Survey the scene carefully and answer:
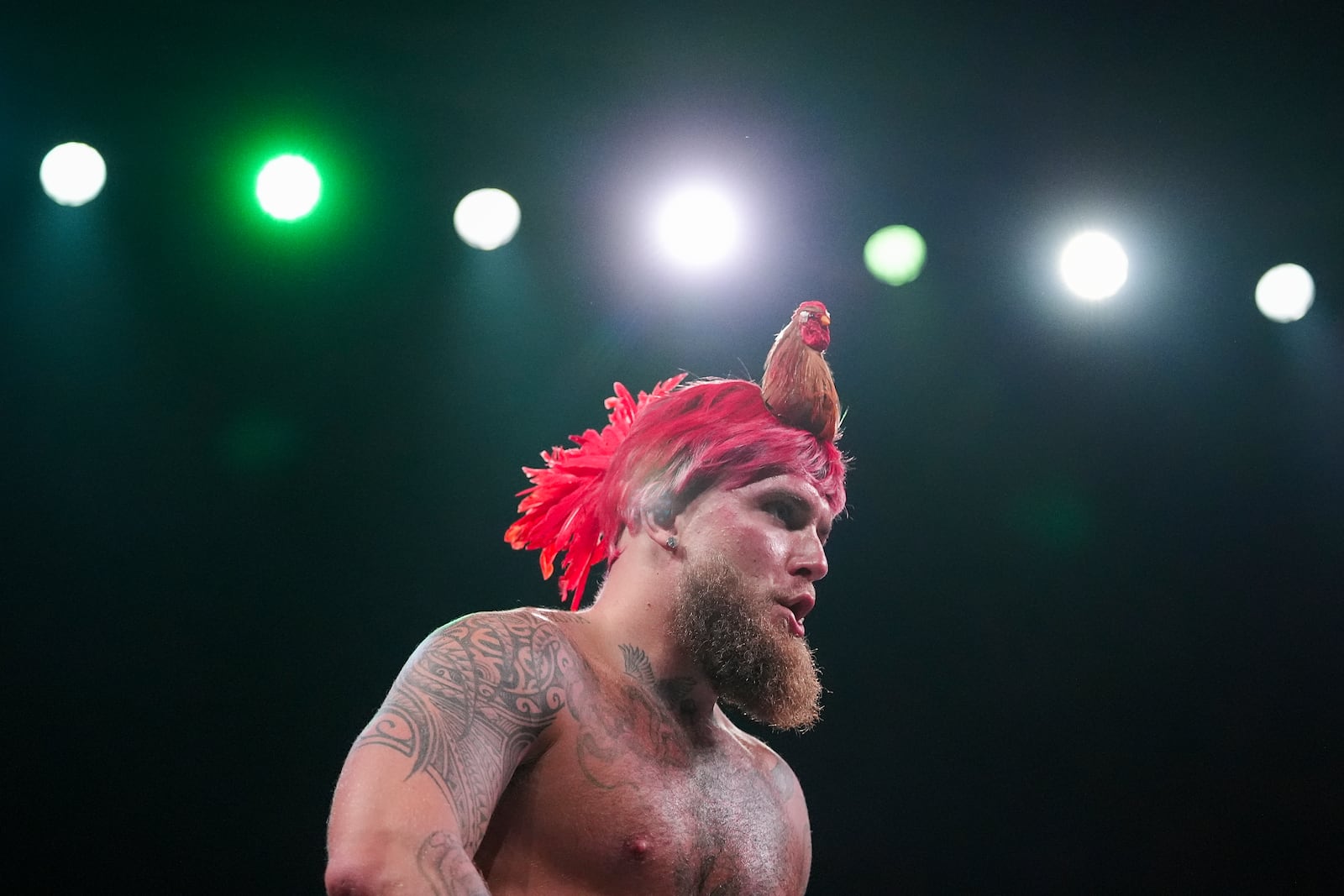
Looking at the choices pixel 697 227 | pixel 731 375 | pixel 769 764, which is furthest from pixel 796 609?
pixel 697 227

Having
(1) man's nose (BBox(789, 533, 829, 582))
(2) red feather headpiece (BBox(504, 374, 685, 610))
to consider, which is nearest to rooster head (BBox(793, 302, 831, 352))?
(2) red feather headpiece (BBox(504, 374, 685, 610))

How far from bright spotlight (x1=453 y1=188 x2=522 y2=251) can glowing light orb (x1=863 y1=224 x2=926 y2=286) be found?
1.42m

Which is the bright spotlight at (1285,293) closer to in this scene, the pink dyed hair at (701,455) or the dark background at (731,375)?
the dark background at (731,375)

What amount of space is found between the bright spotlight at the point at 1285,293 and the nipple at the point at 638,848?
12.7ft

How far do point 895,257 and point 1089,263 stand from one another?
80cm

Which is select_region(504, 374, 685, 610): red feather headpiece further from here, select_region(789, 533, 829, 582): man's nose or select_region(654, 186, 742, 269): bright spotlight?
select_region(654, 186, 742, 269): bright spotlight

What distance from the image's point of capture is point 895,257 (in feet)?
14.4

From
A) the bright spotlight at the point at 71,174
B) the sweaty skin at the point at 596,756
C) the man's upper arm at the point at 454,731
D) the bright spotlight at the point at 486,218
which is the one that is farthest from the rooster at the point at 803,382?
the bright spotlight at the point at 71,174

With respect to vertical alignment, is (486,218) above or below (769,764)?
above

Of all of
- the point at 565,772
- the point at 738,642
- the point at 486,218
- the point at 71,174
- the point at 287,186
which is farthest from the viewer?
the point at 486,218

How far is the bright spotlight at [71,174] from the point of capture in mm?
3709

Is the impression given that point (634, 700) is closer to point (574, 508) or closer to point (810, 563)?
point (810, 563)

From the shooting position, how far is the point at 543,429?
166 inches

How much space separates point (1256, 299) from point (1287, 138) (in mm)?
646
